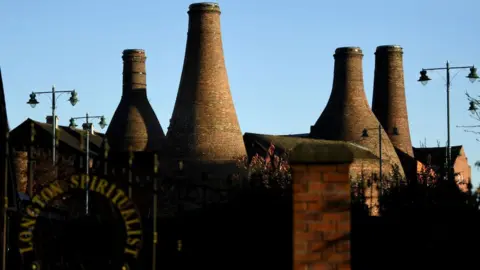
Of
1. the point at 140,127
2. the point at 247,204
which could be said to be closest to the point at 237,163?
the point at 140,127

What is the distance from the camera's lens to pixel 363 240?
15.7m

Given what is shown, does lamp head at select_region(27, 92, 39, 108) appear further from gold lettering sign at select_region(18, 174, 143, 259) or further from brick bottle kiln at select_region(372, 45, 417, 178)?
brick bottle kiln at select_region(372, 45, 417, 178)

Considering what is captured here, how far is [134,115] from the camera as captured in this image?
71.7 m

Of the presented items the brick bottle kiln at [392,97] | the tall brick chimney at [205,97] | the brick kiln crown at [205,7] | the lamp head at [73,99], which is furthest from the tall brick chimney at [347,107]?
the lamp head at [73,99]

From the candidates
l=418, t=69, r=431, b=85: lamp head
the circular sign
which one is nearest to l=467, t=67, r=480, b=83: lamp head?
l=418, t=69, r=431, b=85: lamp head

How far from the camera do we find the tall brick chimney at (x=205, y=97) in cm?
6253

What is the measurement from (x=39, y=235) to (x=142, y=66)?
58.4m

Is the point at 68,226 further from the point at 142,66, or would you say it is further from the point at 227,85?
the point at 142,66

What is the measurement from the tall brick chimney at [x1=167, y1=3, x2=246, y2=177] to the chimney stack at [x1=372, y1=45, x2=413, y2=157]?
2185 centimetres

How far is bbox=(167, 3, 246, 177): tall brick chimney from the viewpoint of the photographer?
62.5 metres

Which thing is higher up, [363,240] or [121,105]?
[121,105]

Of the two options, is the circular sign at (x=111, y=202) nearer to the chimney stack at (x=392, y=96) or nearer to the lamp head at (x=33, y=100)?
the lamp head at (x=33, y=100)

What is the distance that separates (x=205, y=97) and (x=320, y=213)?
5336 centimetres

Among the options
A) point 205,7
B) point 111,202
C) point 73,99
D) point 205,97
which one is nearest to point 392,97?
point 205,97
